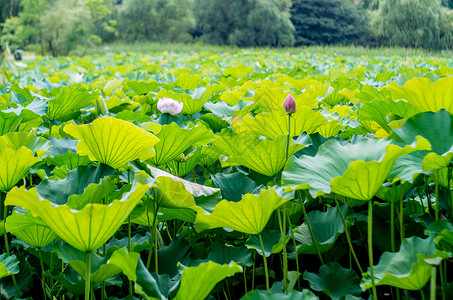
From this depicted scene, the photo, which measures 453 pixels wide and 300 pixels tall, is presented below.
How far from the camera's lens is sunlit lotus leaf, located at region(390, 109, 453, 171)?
715 mm

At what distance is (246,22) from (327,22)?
619 cm

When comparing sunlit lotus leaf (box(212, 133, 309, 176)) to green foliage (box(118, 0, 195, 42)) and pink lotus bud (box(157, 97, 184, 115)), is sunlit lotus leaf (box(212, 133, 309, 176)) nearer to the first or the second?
pink lotus bud (box(157, 97, 184, 115))

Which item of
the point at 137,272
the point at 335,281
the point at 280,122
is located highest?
the point at 280,122

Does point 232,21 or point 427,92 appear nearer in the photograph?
point 427,92

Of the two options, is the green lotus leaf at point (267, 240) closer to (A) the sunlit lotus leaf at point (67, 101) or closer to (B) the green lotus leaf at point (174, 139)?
(B) the green lotus leaf at point (174, 139)

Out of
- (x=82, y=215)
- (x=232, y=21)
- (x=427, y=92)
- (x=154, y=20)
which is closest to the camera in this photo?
(x=82, y=215)

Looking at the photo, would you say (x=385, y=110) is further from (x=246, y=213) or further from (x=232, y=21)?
(x=232, y=21)

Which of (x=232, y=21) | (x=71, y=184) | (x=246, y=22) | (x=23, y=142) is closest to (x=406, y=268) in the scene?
(x=71, y=184)

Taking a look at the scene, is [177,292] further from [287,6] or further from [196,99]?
[287,6]

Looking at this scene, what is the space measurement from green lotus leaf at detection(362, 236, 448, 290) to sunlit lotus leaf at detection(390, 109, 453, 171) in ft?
0.63

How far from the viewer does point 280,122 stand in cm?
90

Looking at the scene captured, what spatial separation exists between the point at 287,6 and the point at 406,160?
29.6 metres

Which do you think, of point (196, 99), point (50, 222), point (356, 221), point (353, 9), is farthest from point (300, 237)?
point (353, 9)

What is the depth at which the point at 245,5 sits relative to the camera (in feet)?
93.4
